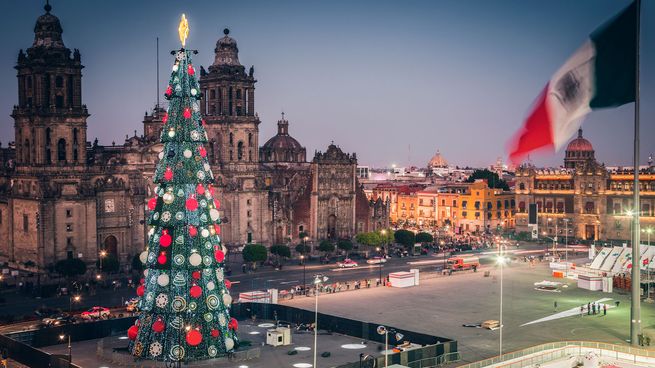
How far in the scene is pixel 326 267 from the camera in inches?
3784

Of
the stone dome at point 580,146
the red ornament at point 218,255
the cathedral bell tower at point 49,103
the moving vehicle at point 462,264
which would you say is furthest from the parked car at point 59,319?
the stone dome at point 580,146

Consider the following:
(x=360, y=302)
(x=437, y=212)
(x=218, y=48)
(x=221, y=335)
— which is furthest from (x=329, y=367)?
(x=437, y=212)

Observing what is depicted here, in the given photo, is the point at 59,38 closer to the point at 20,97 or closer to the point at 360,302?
the point at 20,97

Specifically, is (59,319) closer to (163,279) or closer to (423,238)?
(163,279)

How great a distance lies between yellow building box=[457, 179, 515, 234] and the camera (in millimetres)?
145375

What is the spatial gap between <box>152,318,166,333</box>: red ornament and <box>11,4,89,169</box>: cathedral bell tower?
48.6 m

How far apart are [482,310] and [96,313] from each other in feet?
96.3

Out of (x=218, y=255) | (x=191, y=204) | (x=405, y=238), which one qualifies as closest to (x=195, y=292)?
(x=218, y=255)

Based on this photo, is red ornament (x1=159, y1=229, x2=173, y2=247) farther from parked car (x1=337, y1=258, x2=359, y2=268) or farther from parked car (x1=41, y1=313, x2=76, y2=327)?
parked car (x1=337, y1=258, x2=359, y2=268)

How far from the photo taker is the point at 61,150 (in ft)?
293

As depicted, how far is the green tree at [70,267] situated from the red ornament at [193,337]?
131 ft

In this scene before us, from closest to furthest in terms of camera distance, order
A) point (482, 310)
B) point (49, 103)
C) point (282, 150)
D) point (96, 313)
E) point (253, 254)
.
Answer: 1. point (96, 313)
2. point (482, 310)
3. point (49, 103)
4. point (253, 254)
5. point (282, 150)

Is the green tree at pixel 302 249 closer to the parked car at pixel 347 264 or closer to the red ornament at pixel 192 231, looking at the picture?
the parked car at pixel 347 264

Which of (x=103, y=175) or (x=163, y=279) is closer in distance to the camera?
(x=163, y=279)
